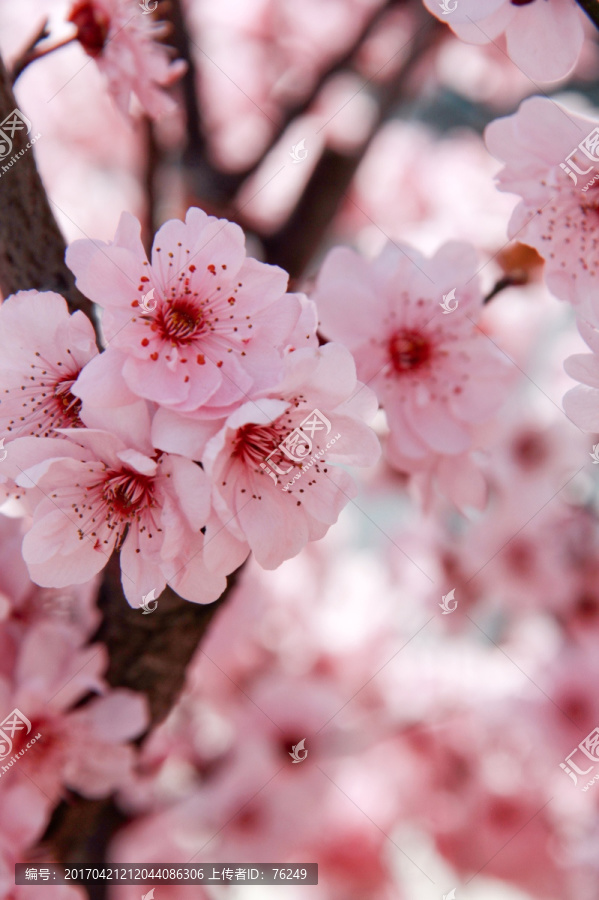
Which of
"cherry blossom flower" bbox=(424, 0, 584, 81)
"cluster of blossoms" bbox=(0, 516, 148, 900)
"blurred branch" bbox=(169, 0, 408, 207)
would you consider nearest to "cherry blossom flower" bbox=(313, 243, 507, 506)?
"cherry blossom flower" bbox=(424, 0, 584, 81)

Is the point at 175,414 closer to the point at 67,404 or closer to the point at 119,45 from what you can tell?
the point at 67,404

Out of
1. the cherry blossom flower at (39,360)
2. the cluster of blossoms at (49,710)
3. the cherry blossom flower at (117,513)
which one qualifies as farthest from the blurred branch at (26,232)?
the cluster of blossoms at (49,710)

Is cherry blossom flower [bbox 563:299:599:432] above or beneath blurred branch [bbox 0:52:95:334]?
above

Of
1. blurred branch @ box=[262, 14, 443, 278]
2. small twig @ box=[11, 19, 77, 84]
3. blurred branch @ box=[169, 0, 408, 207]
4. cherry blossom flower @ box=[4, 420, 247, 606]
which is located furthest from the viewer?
blurred branch @ box=[169, 0, 408, 207]

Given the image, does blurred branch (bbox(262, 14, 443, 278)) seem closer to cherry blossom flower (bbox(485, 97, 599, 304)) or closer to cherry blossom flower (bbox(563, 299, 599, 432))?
cherry blossom flower (bbox(485, 97, 599, 304))

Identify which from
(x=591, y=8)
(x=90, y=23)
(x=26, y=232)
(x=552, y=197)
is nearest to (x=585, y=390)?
(x=552, y=197)

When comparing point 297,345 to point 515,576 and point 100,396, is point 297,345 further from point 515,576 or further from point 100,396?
point 515,576

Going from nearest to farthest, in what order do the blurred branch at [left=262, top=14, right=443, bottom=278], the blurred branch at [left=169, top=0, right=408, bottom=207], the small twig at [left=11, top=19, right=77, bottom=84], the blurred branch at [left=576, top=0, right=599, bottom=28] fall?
the blurred branch at [left=576, top=0, right=599, bottom=28] < the small twig at [left=11, top=19, right=77, bottom=84] < the blurred branch at [left=262, top=14, right=443, bottom=278] < the blurred branch at [left=169, top=0, right=408, bottom=207]
